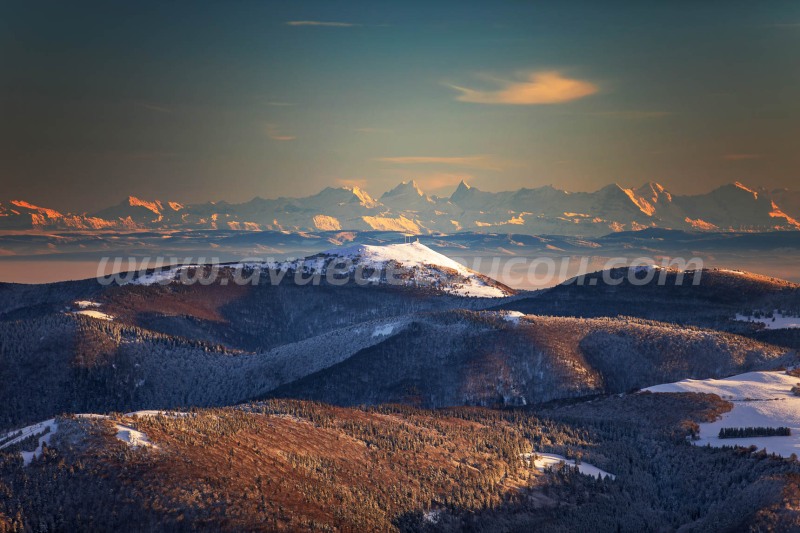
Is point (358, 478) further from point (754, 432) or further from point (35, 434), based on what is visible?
point (754, 432)

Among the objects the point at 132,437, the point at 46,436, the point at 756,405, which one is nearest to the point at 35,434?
the point at 46,436

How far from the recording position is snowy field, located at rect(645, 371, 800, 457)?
371 feet

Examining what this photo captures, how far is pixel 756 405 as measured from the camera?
13250cm

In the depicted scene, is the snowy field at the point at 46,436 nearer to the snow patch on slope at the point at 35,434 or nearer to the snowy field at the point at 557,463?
the snow patch on slope at the point at 35,434

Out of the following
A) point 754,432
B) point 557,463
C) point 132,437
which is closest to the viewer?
point 132,437

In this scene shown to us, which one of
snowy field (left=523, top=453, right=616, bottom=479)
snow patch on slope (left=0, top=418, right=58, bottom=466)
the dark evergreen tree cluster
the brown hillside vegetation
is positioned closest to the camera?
the brown hillside vegetation

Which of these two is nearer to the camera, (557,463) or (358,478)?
(358,478)

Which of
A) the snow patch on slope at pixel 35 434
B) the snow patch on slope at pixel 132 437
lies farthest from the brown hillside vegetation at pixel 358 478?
the snow patch on slope at pixel 35 434

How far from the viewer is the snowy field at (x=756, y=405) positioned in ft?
371

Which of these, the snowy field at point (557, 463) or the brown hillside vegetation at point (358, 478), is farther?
the snowy field at point (557, 463)

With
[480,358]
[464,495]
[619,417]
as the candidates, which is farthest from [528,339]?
[464,495]

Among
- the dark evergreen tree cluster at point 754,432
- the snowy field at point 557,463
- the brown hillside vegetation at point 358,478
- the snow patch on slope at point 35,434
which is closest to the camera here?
the brown hillside vegetation at point 358,478

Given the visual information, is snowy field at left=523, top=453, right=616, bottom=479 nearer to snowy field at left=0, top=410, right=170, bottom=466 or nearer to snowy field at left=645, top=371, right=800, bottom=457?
snowy field at left=645, top=371, right=800, bottom=457

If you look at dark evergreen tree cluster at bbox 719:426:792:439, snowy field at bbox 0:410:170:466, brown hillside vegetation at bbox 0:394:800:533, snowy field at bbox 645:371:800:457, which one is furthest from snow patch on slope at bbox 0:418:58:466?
dark evergreen tree cluster at bbox 719:426:792:439
